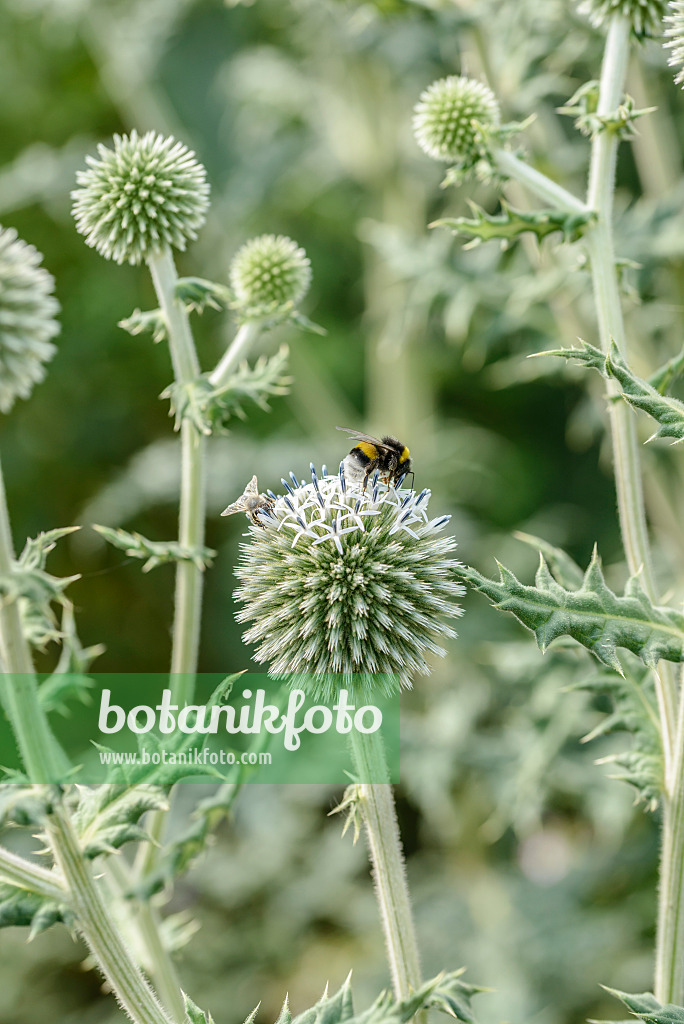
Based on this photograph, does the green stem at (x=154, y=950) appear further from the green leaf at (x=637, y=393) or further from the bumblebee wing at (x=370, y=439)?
the green leaf at (x=637, y=393)

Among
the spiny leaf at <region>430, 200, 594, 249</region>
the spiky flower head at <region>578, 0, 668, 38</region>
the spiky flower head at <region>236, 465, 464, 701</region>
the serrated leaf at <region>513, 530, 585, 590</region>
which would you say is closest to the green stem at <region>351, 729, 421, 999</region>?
the spiky flower head at <region>236, 465, 464, 701</region>

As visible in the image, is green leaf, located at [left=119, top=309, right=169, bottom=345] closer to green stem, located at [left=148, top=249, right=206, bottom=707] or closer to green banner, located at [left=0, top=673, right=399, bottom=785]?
green stem, located at [left=148, top=249, right=206, bottom=707]

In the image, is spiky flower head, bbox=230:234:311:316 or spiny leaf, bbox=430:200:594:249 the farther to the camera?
spiky flower head, bbox=230:234:311:316

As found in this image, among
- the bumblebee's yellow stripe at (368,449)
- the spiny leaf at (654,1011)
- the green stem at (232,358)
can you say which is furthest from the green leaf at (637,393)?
the spiny leaf at (654,1011)

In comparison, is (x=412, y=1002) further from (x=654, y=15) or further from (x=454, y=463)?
(x=454, y=463)

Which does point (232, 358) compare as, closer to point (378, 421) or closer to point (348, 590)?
point (348, 590)
